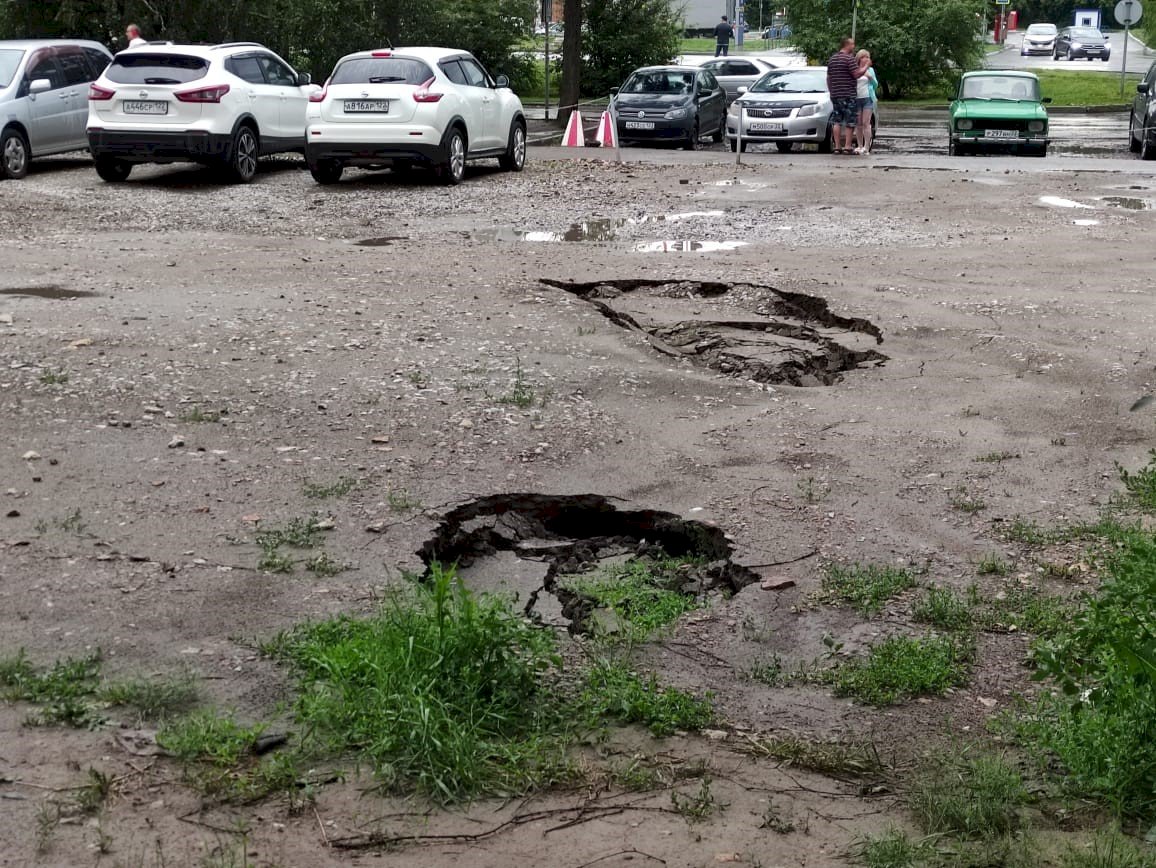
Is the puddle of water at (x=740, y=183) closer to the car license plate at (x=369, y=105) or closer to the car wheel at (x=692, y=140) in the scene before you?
the car license plate at (x=369, y=105)

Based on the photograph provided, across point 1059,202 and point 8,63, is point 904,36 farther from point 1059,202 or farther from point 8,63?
point 8,63

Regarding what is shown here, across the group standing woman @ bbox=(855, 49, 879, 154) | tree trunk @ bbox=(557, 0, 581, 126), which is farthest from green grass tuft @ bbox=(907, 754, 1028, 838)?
tree trunk @ bbox=(557, 0, 581, 126)

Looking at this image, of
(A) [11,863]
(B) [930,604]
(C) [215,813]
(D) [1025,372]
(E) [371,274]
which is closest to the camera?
(A) [11,863]

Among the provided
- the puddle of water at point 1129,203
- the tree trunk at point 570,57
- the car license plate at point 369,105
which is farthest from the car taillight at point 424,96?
the tree trunk at point 570,57

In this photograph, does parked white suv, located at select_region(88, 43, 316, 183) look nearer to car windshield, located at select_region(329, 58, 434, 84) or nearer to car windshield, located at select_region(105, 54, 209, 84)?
car windshield, located at select_region(105, 54, 209, 84)

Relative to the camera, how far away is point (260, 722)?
4363mm

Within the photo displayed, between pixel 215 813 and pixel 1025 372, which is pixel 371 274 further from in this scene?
pixel 215 813

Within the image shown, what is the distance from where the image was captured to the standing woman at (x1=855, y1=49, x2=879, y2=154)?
23.4 meters

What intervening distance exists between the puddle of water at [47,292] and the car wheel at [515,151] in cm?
1007

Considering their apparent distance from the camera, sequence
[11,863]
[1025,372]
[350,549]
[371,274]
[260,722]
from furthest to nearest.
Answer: [371,274] → [1025,372] → [350,549] → [260,722] → [11,863]

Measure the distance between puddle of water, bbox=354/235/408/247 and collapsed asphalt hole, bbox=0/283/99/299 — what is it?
11.4ft

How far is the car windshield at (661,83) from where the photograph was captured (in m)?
27.7

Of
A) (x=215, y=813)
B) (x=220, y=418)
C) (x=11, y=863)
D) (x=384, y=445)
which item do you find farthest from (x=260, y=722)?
(x=220, y=418)

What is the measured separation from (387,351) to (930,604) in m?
4.64
